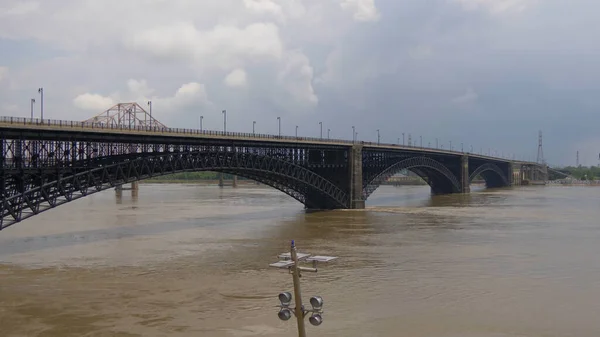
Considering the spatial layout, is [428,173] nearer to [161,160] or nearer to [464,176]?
[464,176]

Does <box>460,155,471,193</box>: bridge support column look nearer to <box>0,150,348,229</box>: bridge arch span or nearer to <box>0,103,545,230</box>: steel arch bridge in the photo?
<box>0,103,545,230</box>: steel arch bridge

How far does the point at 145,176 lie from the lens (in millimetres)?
59688

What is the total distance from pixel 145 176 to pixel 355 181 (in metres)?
43.3

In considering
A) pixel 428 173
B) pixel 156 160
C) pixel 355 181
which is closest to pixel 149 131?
pixel 156 160

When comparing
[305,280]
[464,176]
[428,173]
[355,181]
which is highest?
[428,173]

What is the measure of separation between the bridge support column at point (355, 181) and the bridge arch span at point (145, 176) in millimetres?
1488

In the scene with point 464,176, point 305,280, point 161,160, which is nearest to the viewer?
point 305,280

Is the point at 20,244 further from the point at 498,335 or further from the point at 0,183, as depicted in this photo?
the point at 498,335

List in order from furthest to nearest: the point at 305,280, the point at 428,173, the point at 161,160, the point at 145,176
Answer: the point at 428,173 → the point at 161,160 → the point at 145,176 → the point at 305,280

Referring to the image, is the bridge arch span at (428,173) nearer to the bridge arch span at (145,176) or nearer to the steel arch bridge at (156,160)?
the steel arch bridge at (156,160)

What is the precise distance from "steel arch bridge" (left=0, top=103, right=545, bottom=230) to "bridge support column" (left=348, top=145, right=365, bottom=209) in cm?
16

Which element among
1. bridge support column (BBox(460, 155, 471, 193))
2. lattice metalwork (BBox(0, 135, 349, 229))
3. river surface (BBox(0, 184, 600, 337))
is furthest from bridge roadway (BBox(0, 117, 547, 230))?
bridge support column (BBox(460, 155, 471, 193))

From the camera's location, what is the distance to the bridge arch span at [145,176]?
1865 inches

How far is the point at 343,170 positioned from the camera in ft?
315
